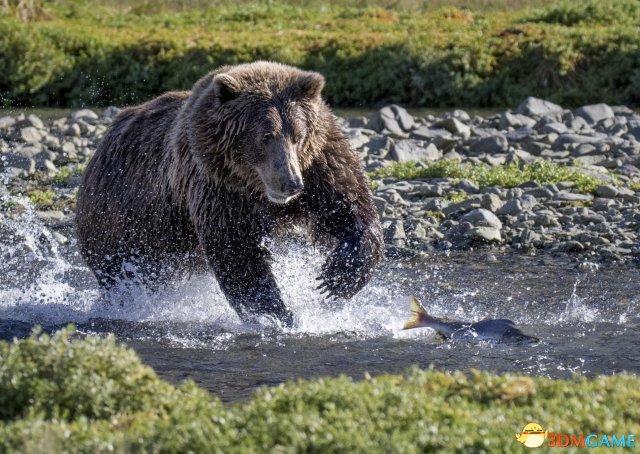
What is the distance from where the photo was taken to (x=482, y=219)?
38.2 feet

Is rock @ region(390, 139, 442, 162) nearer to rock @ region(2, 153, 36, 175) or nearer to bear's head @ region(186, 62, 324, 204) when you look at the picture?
rock @ region(2, 153, 36, 175)

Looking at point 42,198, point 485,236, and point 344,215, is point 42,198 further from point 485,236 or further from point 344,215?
point 344,215

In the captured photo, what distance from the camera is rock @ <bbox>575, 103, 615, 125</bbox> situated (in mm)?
18203

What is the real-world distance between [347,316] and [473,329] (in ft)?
4.45

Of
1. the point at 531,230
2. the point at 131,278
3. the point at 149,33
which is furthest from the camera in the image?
the point at 149,33

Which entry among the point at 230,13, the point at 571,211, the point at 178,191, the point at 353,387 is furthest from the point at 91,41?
the point at 353,387

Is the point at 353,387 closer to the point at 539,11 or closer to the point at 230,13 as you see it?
the point at 539,11

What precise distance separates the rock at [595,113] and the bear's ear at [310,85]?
11376 mm

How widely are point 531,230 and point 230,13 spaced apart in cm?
2436

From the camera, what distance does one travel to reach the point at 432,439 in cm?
421

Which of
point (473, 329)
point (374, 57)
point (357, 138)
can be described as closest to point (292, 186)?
point (473, 329)

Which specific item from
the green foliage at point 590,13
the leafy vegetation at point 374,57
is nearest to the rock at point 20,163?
the leafy vegetation at point 374,57

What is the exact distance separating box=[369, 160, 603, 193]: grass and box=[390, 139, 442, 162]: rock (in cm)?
52

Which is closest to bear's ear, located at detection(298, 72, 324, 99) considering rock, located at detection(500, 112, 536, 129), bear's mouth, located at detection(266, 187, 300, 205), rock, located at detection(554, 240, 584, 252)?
bear's mouth, located at detection(266, 187, 300, 205)
